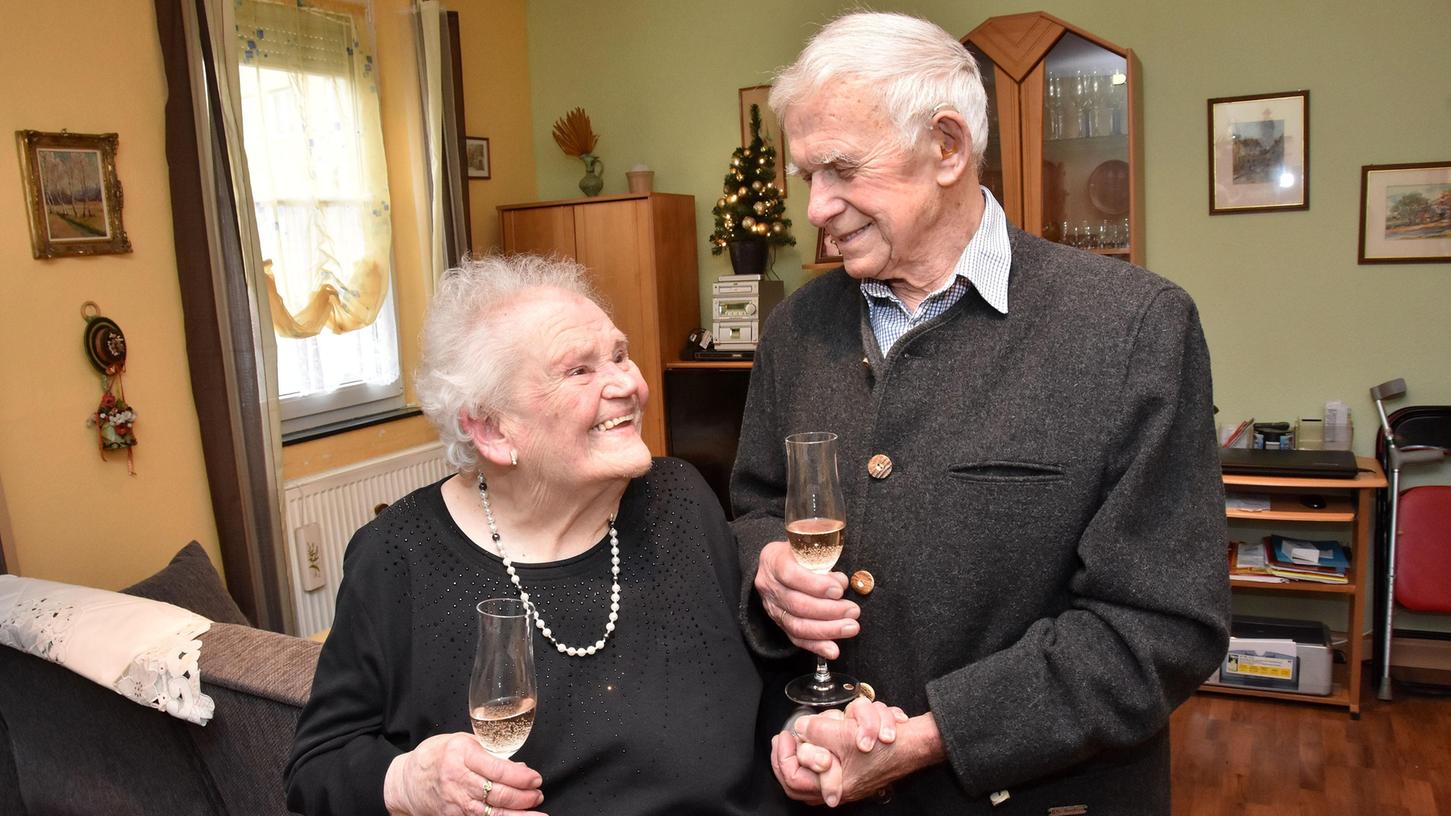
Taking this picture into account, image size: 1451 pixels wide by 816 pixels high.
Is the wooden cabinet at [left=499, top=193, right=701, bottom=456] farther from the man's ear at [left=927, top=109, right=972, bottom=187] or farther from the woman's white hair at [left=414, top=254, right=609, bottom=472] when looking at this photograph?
the man's ear at [left=927, top=109, right=972, bottom=187]

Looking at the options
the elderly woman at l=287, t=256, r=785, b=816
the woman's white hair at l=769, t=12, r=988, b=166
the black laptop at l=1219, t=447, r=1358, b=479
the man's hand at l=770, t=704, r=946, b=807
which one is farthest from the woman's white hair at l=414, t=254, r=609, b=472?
the black laptop at l=1219, t=447, r=1358, b=479

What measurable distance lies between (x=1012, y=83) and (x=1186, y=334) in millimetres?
3225

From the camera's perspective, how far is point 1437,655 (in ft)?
13.6

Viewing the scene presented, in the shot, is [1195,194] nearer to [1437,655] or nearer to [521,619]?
[1437,655]

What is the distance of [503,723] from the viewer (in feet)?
3.98

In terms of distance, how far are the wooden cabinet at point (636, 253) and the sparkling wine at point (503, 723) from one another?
3.95 metres

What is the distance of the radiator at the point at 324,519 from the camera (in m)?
4.22

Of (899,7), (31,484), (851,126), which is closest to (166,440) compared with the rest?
(31,484)

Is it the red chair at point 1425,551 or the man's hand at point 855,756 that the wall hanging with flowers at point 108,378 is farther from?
the red chair at point 1425,551

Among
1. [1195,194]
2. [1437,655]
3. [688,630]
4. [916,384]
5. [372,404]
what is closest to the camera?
[916,384]

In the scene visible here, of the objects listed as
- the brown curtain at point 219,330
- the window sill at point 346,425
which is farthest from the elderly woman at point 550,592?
the window sill at point 346,425

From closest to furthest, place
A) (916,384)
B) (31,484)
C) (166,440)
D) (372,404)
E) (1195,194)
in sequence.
Result: (916,384)
(31,484)
(166,440)
(1195,194)
(372,404)

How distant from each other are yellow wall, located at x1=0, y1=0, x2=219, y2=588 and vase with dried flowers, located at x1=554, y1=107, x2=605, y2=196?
214 centimetres

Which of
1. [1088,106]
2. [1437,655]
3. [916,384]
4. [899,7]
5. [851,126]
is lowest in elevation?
[1437,655]
